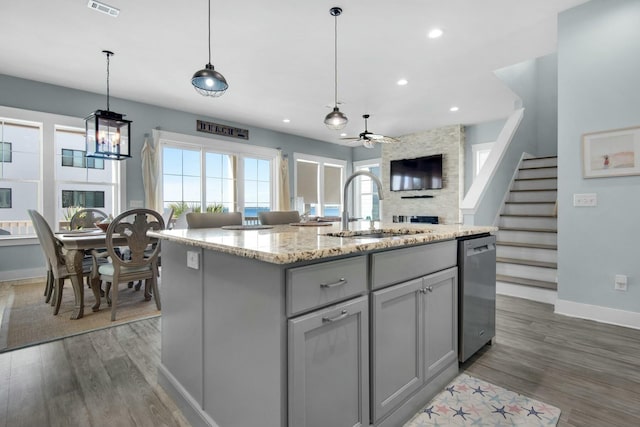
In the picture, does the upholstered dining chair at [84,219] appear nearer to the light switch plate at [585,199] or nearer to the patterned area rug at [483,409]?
the patterned area rug at [483,409]

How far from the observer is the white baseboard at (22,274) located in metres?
4.38

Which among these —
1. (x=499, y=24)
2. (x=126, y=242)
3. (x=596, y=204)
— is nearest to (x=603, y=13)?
(x=499, y=24)

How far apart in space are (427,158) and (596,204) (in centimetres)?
472

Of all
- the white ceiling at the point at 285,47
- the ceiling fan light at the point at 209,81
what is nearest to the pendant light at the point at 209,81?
the ceiling fan light at the point at 209,81

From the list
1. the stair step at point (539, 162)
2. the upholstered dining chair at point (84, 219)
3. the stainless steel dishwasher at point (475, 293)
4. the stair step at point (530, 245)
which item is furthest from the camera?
the stair step at point (539, 162)

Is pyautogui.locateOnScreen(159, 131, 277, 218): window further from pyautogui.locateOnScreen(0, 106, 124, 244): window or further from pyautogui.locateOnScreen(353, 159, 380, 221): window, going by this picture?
pyautogui.locateOnScreen(353, 159, 380, 221): window

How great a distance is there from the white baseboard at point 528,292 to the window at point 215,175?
4614 millimetres

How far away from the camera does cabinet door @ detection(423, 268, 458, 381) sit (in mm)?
1708

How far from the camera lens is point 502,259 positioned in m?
3.94

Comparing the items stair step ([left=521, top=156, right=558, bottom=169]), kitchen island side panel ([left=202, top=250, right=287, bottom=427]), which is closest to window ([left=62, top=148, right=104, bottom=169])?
kitchen island side panel ([left=202, top=250, right=287, bottom=427])

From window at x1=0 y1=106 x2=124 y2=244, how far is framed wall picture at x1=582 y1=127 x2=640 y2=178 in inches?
258

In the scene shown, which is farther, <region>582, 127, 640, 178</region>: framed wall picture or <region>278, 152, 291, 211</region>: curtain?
<region>278, 152, 291, 211</region>: curtain

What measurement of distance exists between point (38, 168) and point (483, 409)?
6.10 metres

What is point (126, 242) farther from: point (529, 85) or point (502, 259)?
point (529, 85)
